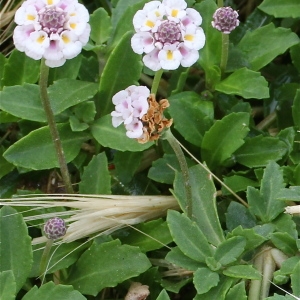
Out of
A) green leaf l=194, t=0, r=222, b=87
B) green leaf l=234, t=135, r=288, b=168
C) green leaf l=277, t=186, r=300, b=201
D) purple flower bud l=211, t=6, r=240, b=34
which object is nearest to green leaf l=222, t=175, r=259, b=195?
green leaf l=234, t=135, r=288, b=168

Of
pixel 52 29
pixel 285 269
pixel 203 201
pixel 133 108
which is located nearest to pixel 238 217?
pixel 203 201

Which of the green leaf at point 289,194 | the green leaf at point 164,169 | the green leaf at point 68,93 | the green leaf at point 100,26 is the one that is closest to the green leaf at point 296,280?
the green leaf at point 289,194

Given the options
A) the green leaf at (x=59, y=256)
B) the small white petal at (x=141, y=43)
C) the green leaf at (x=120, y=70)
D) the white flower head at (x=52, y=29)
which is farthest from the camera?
the green leaf at (x=120, y=70)

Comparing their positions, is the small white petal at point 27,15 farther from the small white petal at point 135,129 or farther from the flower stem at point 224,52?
the flower stem at point 224,52

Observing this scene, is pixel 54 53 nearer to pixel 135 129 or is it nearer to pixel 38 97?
pixel 135 129

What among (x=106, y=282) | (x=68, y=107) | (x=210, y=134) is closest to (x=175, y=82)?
(x=210, y=134)

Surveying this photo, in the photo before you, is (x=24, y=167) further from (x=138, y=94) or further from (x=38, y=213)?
(x=138, y=94)

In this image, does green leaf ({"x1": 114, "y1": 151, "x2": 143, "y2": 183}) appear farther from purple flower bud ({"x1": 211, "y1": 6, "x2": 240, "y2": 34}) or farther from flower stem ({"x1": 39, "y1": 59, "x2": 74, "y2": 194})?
purple flower bud ({"x1": 211, "y1": 6, "x2": 240, "y2": 34})
